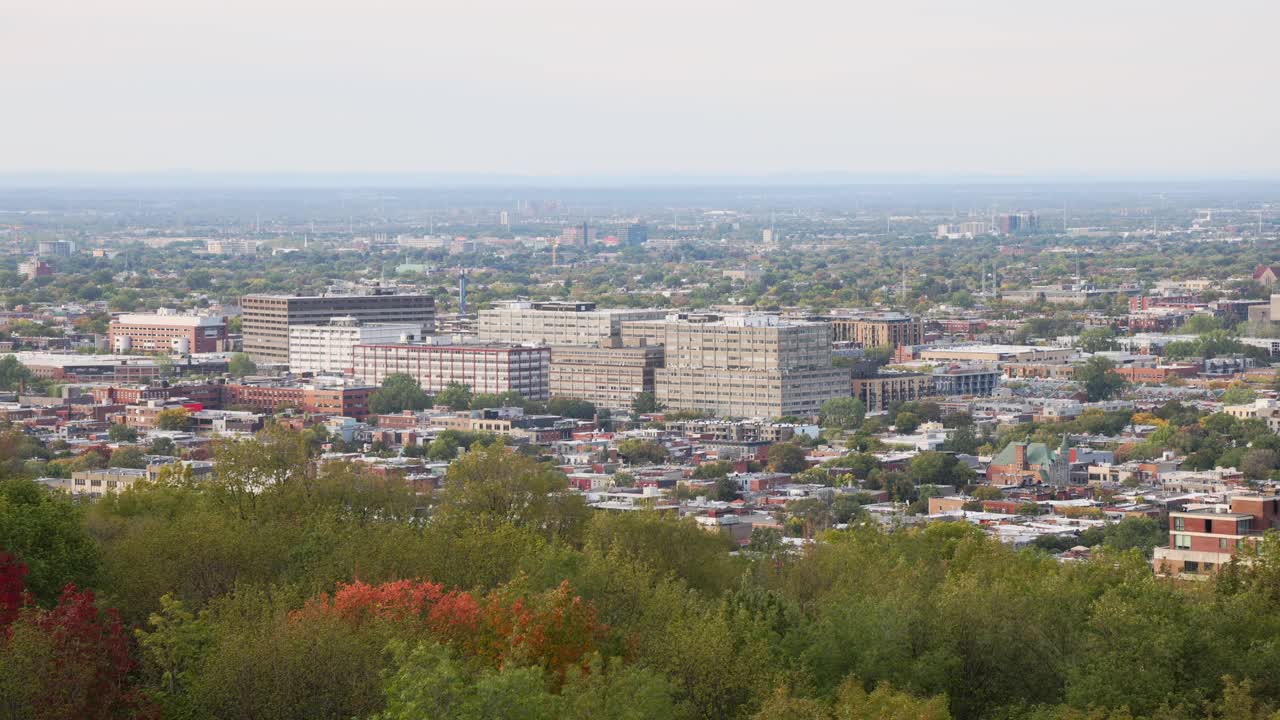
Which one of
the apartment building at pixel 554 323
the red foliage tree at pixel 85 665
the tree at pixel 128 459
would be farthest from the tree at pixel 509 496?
the apartment building at pixel 554 323

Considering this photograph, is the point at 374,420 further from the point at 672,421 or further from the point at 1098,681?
the point at 1098,681

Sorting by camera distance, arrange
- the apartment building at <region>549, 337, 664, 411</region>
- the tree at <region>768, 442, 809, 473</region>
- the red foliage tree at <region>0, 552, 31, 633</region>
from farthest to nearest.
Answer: the apartment building at <region>549, 337, 664, 411</region> < the tree at <region>768, 442, 809, 473</region> < the red foliage tree at <region>0, 552, 31, 633</region>

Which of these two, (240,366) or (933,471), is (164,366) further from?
(933,471)

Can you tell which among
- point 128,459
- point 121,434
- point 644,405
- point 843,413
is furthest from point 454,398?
point 128,459

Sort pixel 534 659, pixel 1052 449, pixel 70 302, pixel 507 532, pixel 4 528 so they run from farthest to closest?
pixel 70 302 → pixel 1052 449 → pixel 507 532 → pixel 4 528 → pixel 534 659

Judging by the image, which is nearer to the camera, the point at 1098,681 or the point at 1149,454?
the point at 1098,681

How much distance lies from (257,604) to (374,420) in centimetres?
6608

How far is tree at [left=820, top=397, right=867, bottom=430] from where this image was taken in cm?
9800

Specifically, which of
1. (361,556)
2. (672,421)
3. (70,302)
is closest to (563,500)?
(361,556)

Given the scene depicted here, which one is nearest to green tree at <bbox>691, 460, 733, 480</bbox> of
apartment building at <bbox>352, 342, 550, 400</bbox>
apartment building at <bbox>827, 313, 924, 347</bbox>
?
apartment building at <bbox>352, 342, 550, 400</bbox>

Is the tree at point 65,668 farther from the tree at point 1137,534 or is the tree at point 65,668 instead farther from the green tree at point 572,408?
the green tree at point 572,408

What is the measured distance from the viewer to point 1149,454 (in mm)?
82250

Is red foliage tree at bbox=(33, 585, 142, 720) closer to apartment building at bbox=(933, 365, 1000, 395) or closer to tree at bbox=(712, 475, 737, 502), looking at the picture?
tree at bbox=(712, 475, 737, 502)

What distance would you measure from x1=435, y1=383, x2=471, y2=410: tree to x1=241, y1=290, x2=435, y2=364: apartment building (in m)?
21.4
